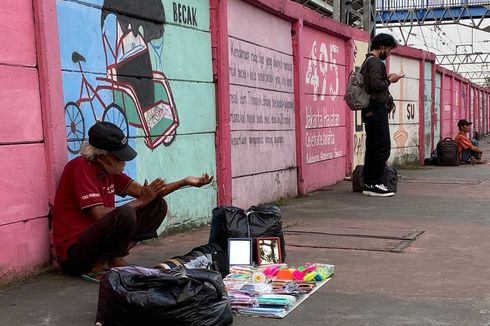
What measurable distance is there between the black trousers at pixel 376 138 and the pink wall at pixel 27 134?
490 cm

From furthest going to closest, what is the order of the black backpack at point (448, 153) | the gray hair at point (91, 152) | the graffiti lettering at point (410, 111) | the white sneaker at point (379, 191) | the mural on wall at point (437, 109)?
the mural on wall at point (437, 109), the graffiti lettering at point (410, 111), the black backpack at point (448, 153), the white sneaker at point (379, 191), the gray hair at point (91, 152)

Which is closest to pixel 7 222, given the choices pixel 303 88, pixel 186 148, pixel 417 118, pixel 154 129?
pixel 154 129

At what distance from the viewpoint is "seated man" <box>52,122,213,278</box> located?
159 inches

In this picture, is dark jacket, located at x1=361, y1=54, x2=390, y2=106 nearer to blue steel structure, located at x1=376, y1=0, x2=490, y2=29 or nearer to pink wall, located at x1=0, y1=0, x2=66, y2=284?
pink wall, located at x1=0, y1=0, x2=66, y2=284

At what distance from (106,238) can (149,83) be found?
6.55 ft

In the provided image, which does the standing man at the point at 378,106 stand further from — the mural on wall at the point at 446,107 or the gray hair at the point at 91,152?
the mural on wall at the point at 446,107

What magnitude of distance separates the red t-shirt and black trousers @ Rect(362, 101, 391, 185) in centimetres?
484

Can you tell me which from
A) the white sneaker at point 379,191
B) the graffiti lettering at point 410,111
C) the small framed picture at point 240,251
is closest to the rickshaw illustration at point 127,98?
the small framed picture at point 240,251

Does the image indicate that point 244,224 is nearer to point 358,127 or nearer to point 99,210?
point 99,210

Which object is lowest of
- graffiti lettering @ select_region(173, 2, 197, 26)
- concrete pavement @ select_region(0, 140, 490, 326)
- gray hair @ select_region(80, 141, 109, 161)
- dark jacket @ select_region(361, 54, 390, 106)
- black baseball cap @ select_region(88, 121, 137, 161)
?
concrete pavement @ select_region(0, 140, 490, 326)

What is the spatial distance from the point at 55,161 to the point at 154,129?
54.6 inches

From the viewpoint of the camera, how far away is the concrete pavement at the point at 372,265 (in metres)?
3.47

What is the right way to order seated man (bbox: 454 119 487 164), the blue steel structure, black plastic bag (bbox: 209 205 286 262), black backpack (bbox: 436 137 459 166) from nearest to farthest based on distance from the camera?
black plastic bag (bbox: 209 205 286 262), black backpack (bbox: 436 137 459 166), seated man (bbox: 454 119 487 164), the blue steel structure

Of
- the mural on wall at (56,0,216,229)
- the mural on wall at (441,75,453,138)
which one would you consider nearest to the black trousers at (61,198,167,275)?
the mural on wall at (56,0,216,229)
